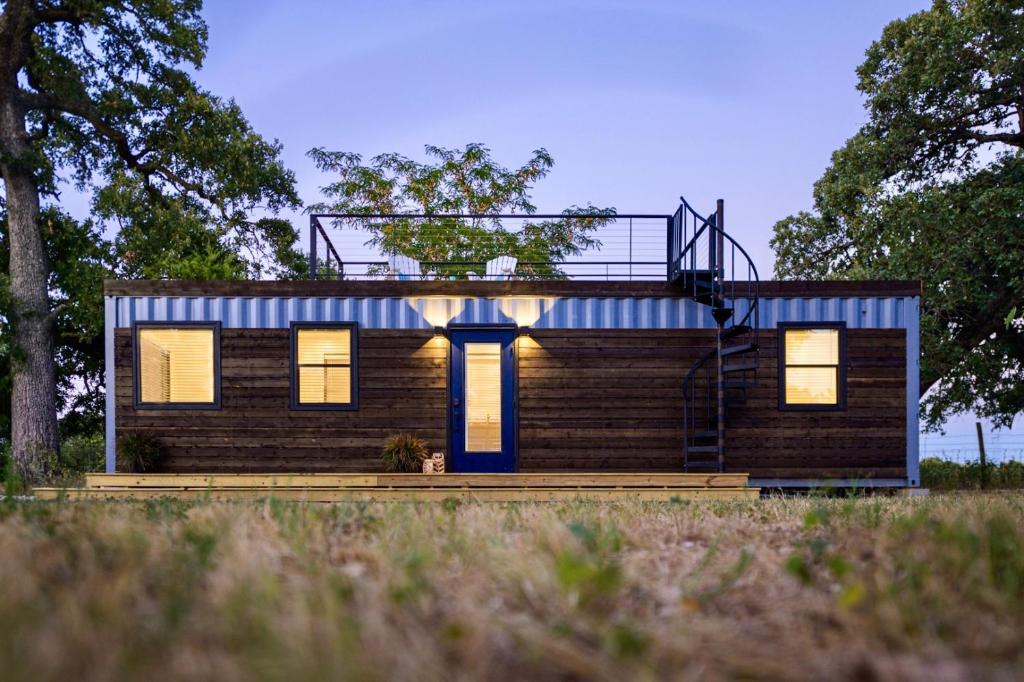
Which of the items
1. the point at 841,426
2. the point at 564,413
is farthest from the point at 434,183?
the point at 841,426

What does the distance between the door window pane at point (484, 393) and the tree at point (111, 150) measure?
24.5 ft

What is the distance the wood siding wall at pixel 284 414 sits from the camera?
32.1ft

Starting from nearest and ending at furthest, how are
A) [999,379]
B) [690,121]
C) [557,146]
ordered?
1. [999,379]
2. [690,121]
3. [557,146]

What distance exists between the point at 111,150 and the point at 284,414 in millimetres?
9166

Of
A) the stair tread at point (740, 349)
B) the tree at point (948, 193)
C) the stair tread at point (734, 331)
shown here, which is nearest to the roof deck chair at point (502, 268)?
the stair tread at point (734, 331)

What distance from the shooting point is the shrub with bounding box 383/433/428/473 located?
9484 millimetres

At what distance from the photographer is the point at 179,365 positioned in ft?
32.4

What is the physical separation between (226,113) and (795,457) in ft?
41.1

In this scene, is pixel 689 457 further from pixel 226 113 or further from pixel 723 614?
pixel 226 113

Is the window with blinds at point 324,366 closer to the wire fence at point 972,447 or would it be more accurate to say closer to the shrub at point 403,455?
the shrub at point 403,455

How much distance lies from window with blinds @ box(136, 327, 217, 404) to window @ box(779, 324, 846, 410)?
A: 7.47 meters

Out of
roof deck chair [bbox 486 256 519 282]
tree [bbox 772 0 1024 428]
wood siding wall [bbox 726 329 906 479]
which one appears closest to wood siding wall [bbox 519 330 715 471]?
wood siding wall [bbox 726 329 906 479]

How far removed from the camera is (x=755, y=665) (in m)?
1.54

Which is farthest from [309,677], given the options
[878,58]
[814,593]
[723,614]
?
[878,58]
